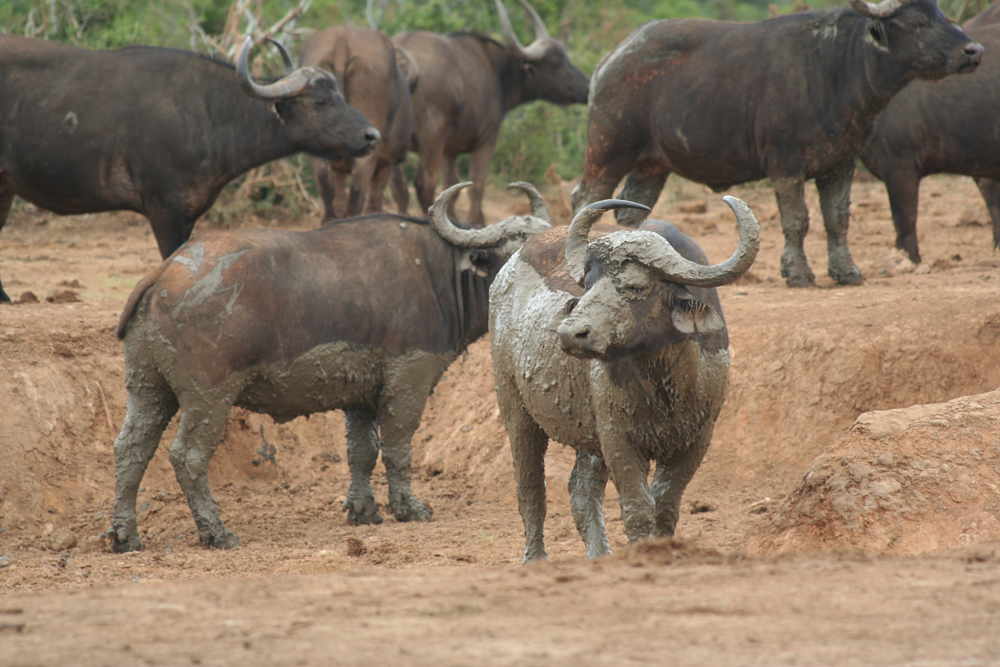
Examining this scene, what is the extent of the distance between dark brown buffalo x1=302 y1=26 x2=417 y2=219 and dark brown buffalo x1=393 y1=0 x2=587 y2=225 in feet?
4.85

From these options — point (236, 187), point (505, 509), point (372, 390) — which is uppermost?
point (236, 187)

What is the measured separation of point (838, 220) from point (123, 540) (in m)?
5.74

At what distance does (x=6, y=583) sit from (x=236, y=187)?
9.44 meters

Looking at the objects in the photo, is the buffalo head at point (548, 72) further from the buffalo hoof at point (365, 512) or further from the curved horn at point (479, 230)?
the buffalo hoof at point (365, 512)

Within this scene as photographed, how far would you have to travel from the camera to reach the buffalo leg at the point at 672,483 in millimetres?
7074

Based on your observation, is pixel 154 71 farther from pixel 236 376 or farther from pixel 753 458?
pixel 753 458

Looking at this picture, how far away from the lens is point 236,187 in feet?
56.8

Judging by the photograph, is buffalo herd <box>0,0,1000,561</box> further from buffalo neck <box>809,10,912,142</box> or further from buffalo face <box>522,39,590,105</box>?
buffalo face <box>522,39,590,105</box>

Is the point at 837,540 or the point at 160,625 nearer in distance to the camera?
the point at 160,625

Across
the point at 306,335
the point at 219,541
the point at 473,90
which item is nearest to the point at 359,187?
the point at 473,90

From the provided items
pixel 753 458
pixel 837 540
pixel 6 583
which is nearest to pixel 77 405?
pixel 6 583

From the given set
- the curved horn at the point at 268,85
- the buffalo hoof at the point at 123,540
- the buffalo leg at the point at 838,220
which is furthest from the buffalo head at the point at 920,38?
the buffalo hoof at the point at 123,540

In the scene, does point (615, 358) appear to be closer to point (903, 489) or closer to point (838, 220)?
point (903, 489)

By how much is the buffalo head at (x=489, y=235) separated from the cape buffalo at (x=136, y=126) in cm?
232
